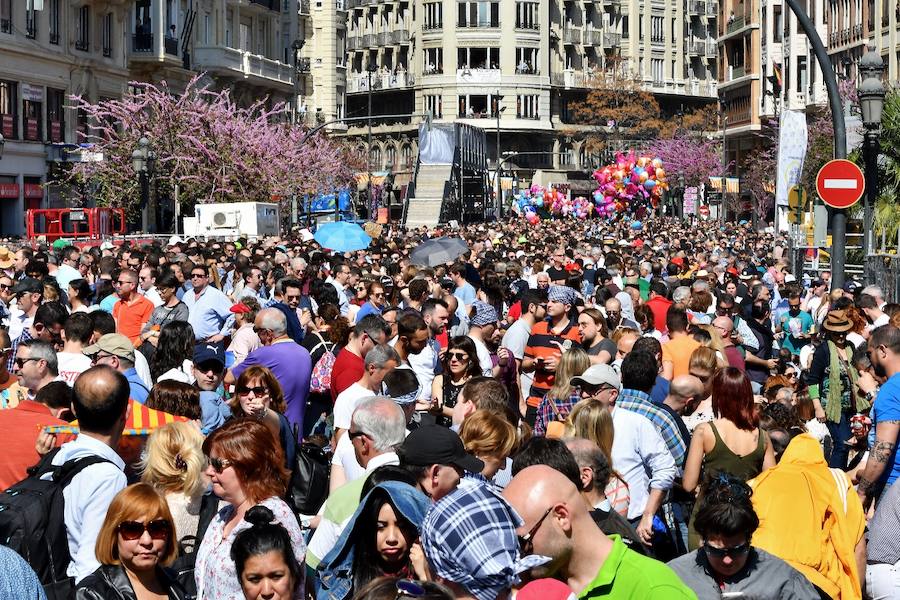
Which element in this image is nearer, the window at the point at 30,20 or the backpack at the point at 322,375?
the backpack at the point at 322,375

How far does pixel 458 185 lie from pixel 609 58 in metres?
41.9

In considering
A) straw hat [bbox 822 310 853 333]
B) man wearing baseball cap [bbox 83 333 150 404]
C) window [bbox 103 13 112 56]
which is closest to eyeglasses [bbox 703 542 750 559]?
man wearing baseball cap [bbox 83 333 150 404]

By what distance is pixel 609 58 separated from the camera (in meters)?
105

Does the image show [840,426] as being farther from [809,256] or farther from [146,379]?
[809,256]

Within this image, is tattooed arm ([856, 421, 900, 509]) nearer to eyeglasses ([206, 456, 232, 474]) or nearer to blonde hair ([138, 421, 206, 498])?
blonde hair ([138, 421, 206, 498])

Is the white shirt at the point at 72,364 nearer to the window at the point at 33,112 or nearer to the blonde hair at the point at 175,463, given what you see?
the blonde hair at the point at 175,463

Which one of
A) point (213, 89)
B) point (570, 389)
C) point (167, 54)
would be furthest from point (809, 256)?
point (213, 89)

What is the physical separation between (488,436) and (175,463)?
141cm

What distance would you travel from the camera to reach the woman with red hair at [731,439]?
25.8 ft

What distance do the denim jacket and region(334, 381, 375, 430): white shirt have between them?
3407 mm

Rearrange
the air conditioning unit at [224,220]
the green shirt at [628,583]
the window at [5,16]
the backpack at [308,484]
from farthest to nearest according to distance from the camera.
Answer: the window at [5,16], the air conditioning unit at [224,220], the backpack at [308,484], the green shirt at [628,583]

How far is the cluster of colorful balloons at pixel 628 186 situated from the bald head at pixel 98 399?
57258 millimetres

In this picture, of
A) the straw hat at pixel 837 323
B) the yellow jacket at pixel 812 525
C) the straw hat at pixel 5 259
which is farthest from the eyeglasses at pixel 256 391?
the straw hat at pixel 5 259

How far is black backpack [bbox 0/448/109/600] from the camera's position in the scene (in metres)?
5.71
